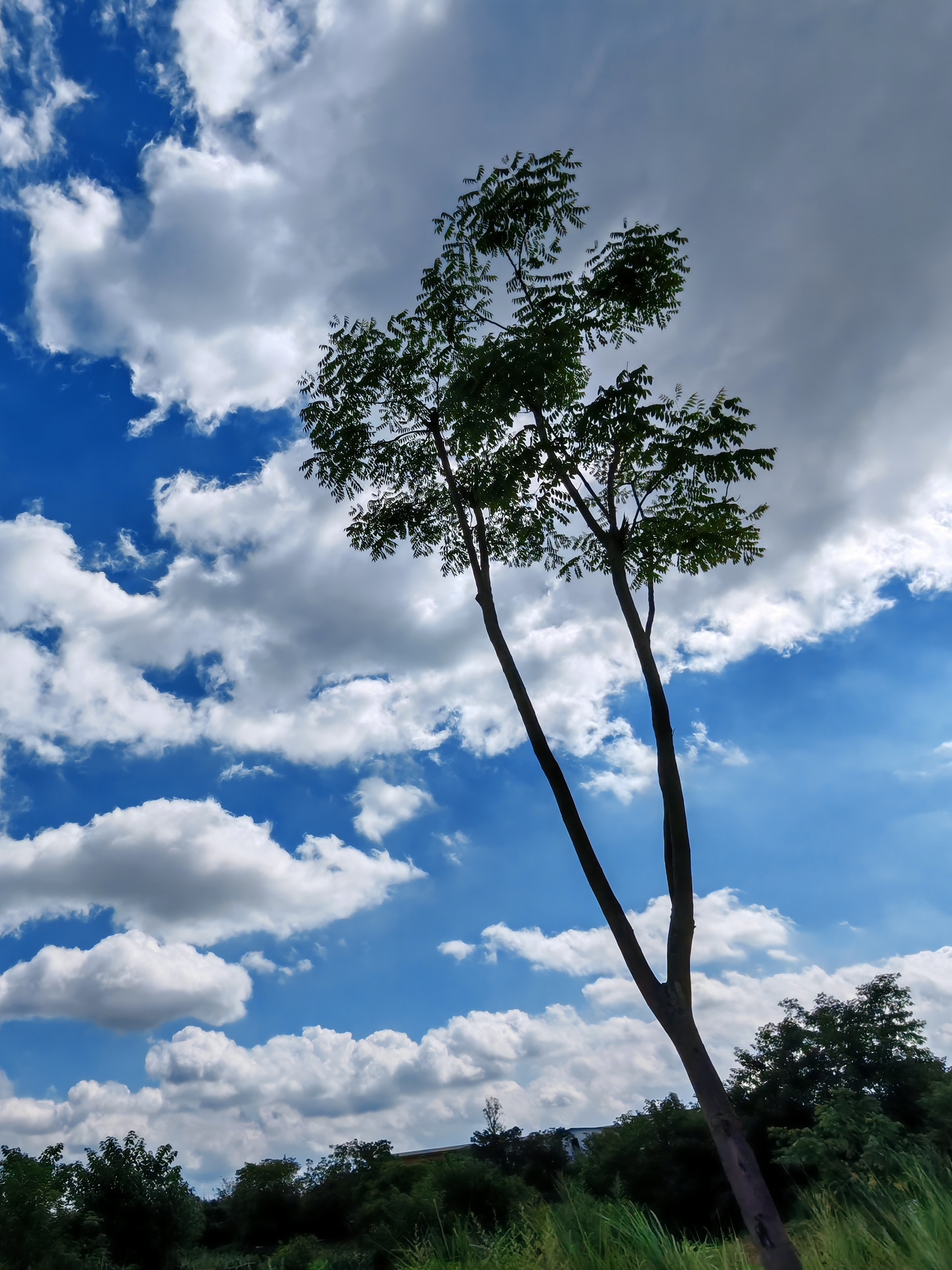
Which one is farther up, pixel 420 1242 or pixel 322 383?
pixel 322 383

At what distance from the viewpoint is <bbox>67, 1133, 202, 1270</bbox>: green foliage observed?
179 ft

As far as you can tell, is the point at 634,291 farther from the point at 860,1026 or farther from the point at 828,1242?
the point at 860,1026

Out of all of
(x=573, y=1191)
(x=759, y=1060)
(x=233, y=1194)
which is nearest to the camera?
(x=573, y=1191)

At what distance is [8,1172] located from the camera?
153 ft

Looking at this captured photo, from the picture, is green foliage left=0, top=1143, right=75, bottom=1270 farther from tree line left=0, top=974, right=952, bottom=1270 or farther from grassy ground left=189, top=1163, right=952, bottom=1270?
grassy ground left=189, top=1163, right=952, bottom=1270

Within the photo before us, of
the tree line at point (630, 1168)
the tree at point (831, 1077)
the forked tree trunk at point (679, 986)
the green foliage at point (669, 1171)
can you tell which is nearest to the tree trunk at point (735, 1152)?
the forked tree trunk at point (679, 986)

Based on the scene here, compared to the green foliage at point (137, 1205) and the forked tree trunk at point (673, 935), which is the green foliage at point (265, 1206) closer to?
the green foliage at point (137, 1205)

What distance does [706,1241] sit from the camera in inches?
415

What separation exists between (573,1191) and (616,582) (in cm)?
844

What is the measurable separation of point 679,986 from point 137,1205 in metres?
63.6

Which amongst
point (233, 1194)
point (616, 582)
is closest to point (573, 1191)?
point (616, 582)

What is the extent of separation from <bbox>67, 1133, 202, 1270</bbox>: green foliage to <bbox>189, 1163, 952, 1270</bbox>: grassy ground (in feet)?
191

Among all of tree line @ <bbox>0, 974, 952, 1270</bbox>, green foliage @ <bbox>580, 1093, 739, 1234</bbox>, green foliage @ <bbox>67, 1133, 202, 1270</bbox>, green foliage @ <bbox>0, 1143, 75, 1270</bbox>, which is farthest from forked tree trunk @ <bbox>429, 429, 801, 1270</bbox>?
green foliage @ <bbox>67, 1133, 202, 1270</bbox>

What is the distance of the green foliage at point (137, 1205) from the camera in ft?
179
